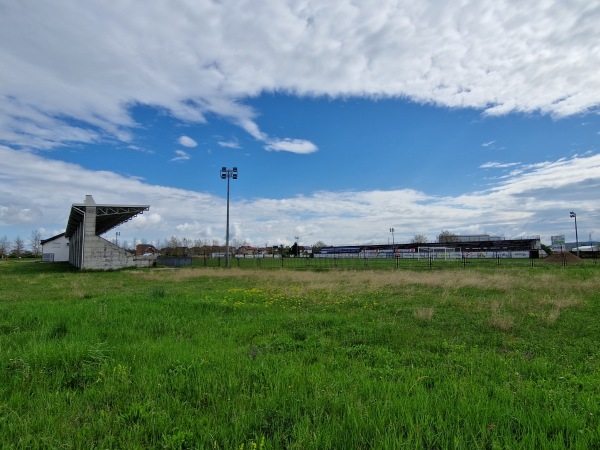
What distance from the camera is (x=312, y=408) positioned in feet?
12.7

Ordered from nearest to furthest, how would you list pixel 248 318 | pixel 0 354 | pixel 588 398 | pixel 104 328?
pixel 588 398 → pixel 0 354 → pixel 104 328 → pixel 248 318

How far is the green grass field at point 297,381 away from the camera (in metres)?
3.38

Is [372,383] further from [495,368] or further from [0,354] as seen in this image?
[0,354]

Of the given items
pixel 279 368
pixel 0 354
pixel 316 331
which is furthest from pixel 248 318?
pixel 0 354

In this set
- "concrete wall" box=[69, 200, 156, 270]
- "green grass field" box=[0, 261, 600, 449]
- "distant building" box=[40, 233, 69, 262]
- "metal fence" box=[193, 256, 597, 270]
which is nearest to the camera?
"green grass field" box=[0, 261, 600, 449]

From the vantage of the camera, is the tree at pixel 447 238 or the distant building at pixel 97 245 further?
the tree at pixel 447 238

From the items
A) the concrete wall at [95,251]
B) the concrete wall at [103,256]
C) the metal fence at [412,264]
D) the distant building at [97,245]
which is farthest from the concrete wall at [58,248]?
the concrete wall at [103,256]

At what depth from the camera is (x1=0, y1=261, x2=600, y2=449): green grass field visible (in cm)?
338

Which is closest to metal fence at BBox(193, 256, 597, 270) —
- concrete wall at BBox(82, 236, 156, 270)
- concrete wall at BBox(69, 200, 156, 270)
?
concrete wall at BBox(82, 236, 156, 270)

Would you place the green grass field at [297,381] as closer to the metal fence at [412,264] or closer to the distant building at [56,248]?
the metal fence at [412,264]

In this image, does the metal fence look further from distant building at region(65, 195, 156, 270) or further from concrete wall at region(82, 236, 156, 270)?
distant building at region(65, 195, 156, 270)

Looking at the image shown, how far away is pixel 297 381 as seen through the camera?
183 inches

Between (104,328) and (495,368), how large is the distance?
7662 millimetres

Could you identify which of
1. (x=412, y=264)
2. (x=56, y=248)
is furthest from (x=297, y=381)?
(x=56, y=248)
